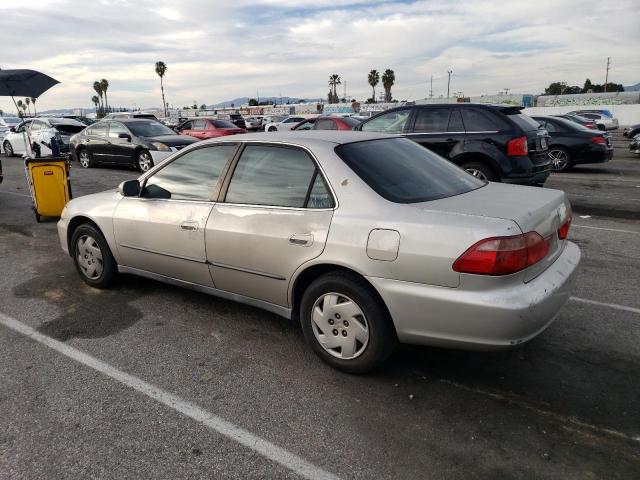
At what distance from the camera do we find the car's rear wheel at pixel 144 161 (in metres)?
13.8

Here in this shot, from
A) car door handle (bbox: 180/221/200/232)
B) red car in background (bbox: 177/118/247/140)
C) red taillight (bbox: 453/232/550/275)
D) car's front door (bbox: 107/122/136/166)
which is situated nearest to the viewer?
red taillight (bbox: 453/232/550/275)

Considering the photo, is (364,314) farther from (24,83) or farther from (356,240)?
(24,83)

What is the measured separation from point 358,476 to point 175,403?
1231 millimetres

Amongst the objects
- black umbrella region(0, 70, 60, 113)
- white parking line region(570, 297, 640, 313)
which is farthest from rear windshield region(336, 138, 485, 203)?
black umbrella region(0, 70, 60, 113)

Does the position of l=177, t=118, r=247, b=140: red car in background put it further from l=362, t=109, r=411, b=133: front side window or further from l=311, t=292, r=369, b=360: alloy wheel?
l=311, t=292, r=369, b=360: alloy wheel

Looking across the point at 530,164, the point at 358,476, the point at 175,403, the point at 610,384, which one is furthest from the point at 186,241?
the point at 530,164

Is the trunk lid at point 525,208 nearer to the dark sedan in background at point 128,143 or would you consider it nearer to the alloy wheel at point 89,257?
the alloy wheel at point 89,257

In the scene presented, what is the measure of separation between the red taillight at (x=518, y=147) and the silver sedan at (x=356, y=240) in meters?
4.14

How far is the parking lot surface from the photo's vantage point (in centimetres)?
250

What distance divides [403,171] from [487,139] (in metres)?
4.96

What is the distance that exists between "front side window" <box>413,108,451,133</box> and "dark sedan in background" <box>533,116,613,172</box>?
5.17 meters

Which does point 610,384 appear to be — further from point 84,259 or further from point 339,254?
point 84,259

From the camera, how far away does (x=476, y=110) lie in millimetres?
8180

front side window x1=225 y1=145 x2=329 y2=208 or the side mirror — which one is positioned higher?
front side window x1=225 y1=145 x2=329 y2=208
